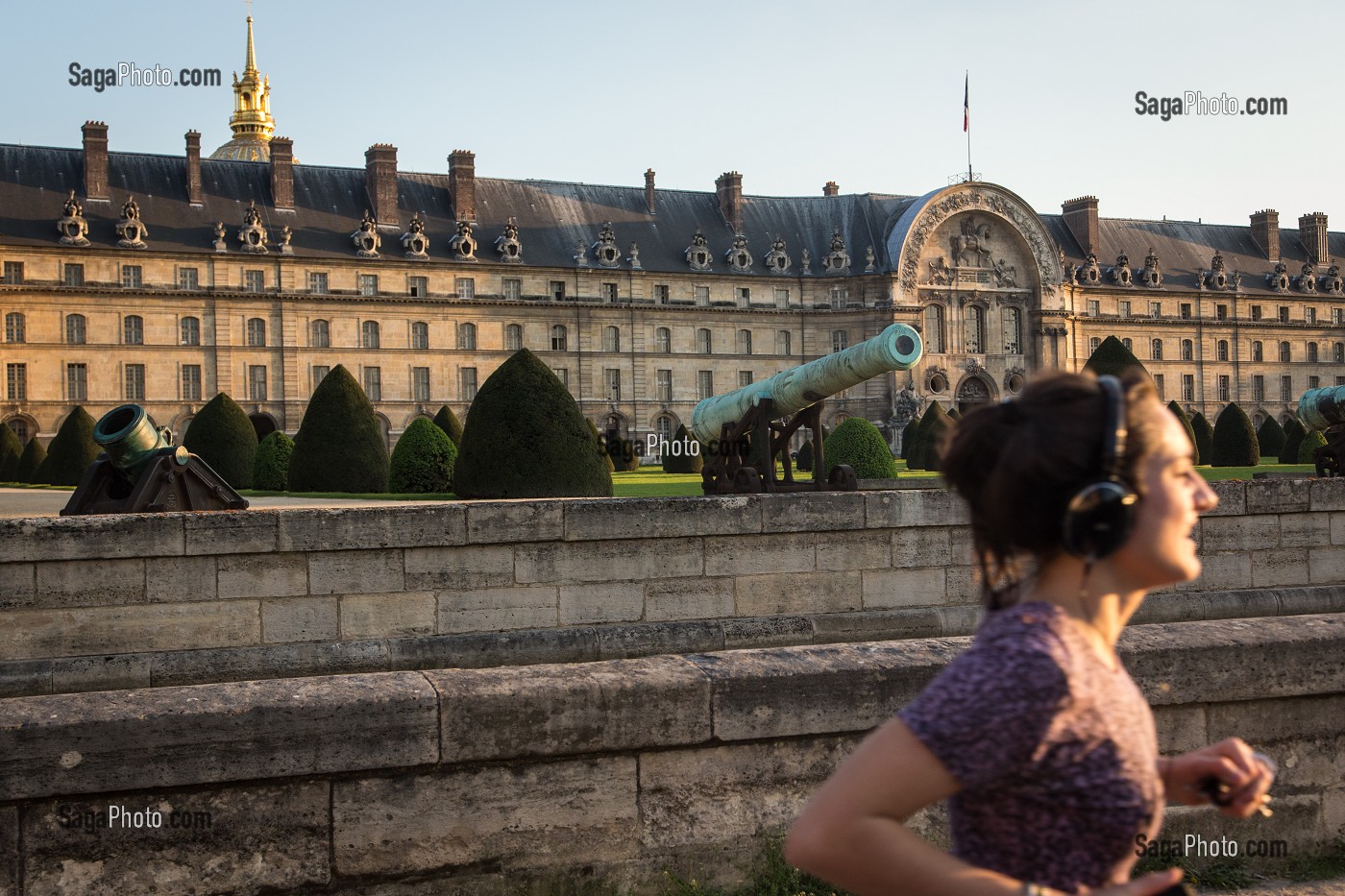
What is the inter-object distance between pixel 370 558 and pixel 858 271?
52463 millimetres

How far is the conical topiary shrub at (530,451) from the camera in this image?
13117 mm

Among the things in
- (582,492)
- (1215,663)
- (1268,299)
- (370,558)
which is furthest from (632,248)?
(1215,663)

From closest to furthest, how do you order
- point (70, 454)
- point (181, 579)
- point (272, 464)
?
point (181, 579), point (272, 464), point (70, 454)

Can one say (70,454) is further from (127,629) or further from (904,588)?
(904,588)

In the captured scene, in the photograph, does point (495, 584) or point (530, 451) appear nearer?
point (495, 584)

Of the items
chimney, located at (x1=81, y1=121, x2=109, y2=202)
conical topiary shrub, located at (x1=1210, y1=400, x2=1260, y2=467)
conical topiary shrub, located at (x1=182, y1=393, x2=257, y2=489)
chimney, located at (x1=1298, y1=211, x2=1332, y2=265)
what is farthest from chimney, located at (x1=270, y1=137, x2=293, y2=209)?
chimney, located at (x1=1298, y1=211, x2=1332, y2=265)

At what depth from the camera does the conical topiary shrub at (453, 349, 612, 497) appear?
13117 millimetres

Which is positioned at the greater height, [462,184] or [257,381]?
[462,184]

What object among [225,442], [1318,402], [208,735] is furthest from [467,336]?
[208,735]

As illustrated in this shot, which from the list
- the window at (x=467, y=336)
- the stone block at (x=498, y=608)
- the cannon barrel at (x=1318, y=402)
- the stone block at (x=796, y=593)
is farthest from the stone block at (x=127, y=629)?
the window at (x=467, y=336)

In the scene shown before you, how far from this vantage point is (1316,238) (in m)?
70.8

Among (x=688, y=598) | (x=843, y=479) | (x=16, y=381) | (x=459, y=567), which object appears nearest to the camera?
(x=459, y=567)

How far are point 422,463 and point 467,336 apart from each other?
3526cm

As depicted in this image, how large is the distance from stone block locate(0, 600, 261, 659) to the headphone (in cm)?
718
